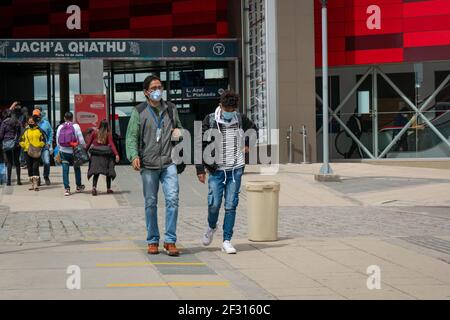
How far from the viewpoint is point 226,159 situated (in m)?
9.41

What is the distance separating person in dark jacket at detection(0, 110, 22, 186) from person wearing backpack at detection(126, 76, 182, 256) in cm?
926

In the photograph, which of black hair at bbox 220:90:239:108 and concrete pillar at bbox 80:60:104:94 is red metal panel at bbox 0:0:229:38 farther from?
black hair at bbox 220:90:239:108

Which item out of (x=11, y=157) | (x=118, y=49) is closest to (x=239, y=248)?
(x=11, y=157)

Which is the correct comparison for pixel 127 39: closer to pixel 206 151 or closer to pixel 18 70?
pixel 18 70

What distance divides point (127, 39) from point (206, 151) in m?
17.8

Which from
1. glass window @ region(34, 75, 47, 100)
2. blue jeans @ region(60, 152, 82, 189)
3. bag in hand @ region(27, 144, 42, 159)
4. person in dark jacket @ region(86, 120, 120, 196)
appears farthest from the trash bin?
glass window @ region(34, 75, 47, 100)

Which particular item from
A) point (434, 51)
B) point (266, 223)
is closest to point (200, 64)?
point (434, 51)

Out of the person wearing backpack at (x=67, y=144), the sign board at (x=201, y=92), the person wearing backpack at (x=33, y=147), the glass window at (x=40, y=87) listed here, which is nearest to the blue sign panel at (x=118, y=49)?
the sign board at (x=201, y=92)

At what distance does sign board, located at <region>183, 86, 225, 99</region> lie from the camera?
28016mm

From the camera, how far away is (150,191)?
9.16 m

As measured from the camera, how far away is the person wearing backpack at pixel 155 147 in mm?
9062

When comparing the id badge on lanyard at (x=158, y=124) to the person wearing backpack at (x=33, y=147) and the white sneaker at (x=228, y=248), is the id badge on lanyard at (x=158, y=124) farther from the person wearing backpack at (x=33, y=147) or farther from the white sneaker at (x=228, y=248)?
the person wearing backpack at (x=33, y=147)

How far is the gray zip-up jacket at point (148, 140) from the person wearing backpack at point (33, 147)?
8.87m

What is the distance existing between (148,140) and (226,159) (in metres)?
0.98
